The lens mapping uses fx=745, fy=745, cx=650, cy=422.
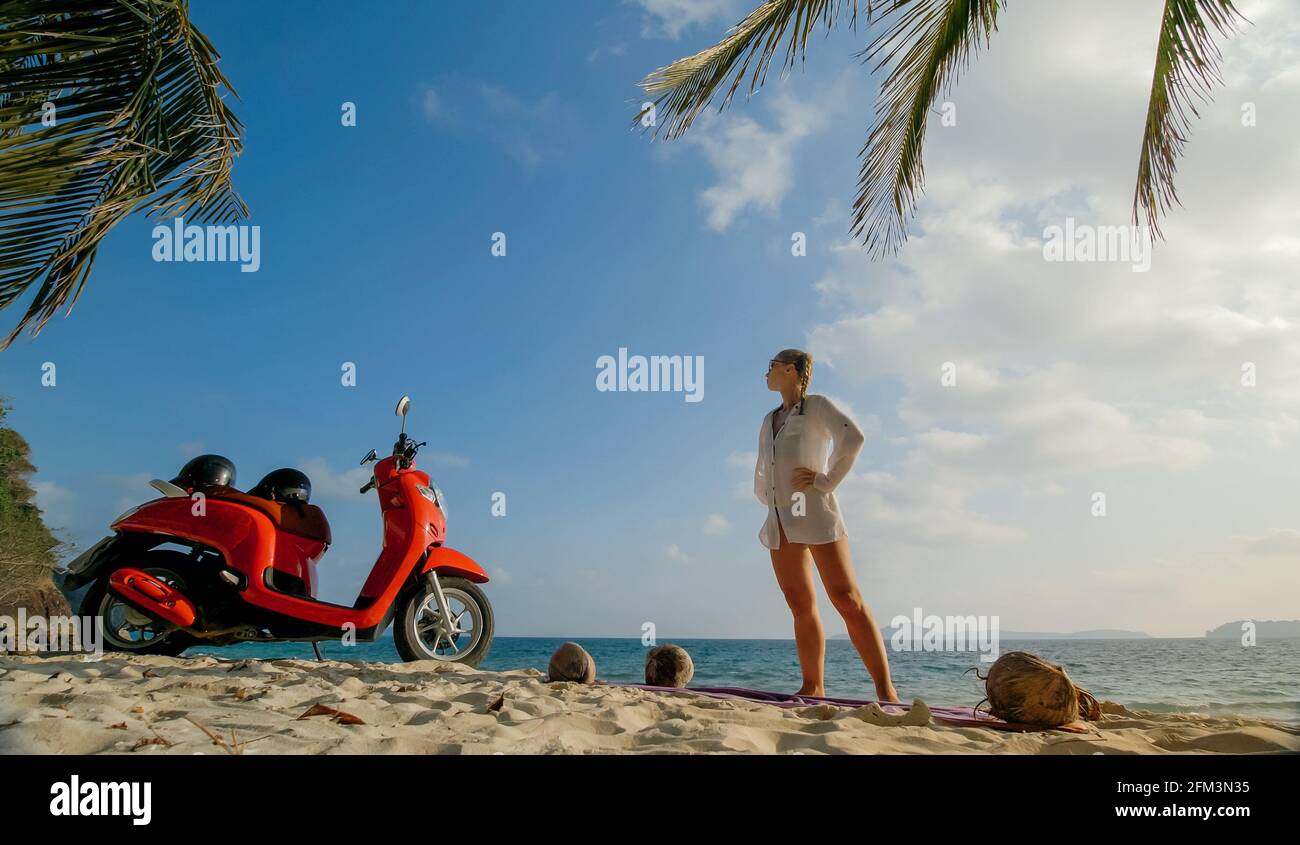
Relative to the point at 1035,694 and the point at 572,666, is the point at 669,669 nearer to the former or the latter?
the point at 572,666

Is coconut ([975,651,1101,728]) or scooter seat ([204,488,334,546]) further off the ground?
scooter seat ([204,488,334,546])

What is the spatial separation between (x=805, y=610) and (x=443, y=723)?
6.97 ft

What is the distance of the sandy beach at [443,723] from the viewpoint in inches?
74.8

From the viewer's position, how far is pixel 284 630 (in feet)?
14.3

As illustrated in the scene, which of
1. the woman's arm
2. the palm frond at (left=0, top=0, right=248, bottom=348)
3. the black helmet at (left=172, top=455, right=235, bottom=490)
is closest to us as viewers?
the palm frond at (left=0, top=0, right=248, bottom=348)

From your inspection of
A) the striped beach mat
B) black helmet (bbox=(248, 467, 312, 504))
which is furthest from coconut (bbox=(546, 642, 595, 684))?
black helmet (bbox=(248, 467, 312, 504))

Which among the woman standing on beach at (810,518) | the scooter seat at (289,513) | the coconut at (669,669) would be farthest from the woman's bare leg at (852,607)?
the scooter seat at (289,513)

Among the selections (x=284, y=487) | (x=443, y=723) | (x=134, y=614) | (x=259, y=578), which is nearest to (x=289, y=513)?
(x=284, y=487)

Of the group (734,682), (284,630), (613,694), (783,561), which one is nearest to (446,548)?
(284,630)

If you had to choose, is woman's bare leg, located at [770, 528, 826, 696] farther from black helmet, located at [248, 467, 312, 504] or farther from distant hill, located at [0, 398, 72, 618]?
distant hill, located at [0, 398, 72, 618]

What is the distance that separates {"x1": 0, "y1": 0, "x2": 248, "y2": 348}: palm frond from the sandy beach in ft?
5.26

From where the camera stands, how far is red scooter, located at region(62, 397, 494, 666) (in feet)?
14.0
